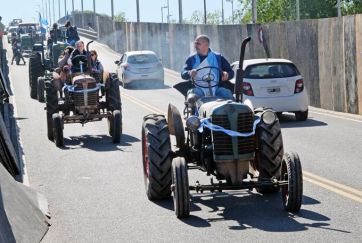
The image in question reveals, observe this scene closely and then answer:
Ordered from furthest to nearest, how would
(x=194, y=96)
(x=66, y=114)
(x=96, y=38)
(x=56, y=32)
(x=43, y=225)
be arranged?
(x=96, y=38), (x=56, y=32), (x=66, y=114), (x=194, y=96), (x=43, y=225)

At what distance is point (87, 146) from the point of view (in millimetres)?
19562

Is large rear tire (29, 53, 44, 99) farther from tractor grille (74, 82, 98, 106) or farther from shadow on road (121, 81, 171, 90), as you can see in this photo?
tractor grille (74, 82, 98, 106)

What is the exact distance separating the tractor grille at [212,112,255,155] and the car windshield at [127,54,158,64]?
29.7 metres

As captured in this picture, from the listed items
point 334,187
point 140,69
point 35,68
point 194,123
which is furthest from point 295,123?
point 140,69

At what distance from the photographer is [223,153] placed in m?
11.2

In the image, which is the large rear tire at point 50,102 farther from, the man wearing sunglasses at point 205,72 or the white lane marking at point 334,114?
the man wearing sunglasses at point 205,72

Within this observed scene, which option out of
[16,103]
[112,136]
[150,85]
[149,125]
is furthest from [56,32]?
[149,125]

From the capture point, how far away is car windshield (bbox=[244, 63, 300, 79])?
76.7 feet

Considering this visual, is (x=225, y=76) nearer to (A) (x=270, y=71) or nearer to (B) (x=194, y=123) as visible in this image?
(B) (x=194, y=123)

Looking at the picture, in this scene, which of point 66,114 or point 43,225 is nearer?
point 43,225

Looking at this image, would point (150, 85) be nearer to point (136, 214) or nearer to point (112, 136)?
point (112, 136)

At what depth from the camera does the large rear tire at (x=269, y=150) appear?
456 inches

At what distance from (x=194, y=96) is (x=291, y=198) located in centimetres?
243

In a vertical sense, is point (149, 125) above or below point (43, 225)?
above
